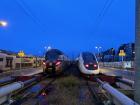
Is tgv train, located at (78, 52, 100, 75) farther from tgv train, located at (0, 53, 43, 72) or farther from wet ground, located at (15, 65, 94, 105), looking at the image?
tgv train, located at (0, 53, 43, 72)

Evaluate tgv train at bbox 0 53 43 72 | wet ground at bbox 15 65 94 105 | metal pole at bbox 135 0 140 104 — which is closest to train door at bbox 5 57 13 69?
tgv train at bbox 0 53 43 72

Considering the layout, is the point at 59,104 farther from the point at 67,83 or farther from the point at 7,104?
the point at 67,83

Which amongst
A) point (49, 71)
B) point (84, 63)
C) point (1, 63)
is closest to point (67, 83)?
point (84, 63)

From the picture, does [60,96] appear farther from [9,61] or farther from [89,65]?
[9,61]

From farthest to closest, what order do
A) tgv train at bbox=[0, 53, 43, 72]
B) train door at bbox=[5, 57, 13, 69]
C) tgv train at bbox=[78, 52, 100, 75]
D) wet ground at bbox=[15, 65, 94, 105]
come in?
1. train door at bbox=[5, 57, 13, 69]
2. tgv train at bbox=[0, 53, 43, 72]
3. tgv train at bbox=[78, 52, 100, 75]
4. wet ground at bbox=[15, 65, 94, 105]

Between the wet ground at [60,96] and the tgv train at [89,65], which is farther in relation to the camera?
the tgv train at [89,65]

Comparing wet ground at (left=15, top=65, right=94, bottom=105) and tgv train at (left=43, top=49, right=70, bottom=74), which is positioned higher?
tgv train at (left=43, top=49, right=70, bottom=74)

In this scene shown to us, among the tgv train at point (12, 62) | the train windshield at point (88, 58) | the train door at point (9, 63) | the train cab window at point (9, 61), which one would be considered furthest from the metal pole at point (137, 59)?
the train door at point (9, 63)

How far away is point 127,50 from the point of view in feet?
479

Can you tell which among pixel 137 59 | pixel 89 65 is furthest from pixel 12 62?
pixel 137 59

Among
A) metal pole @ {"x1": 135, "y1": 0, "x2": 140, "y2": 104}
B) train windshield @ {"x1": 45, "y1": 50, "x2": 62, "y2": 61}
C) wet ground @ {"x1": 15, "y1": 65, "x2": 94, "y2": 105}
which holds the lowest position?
wet ground @ {"x1": 15, "y1": 65, "x2": 94, "y2": 105}

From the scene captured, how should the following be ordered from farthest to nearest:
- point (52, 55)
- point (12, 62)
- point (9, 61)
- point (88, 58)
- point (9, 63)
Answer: point (12, 62), point (9, 63), point (9, 61), point (52, 55), point (88, 58)

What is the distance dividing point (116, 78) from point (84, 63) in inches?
449

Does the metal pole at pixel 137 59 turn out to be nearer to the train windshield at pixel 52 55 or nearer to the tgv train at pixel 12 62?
the train windshield at pixel 52 55
